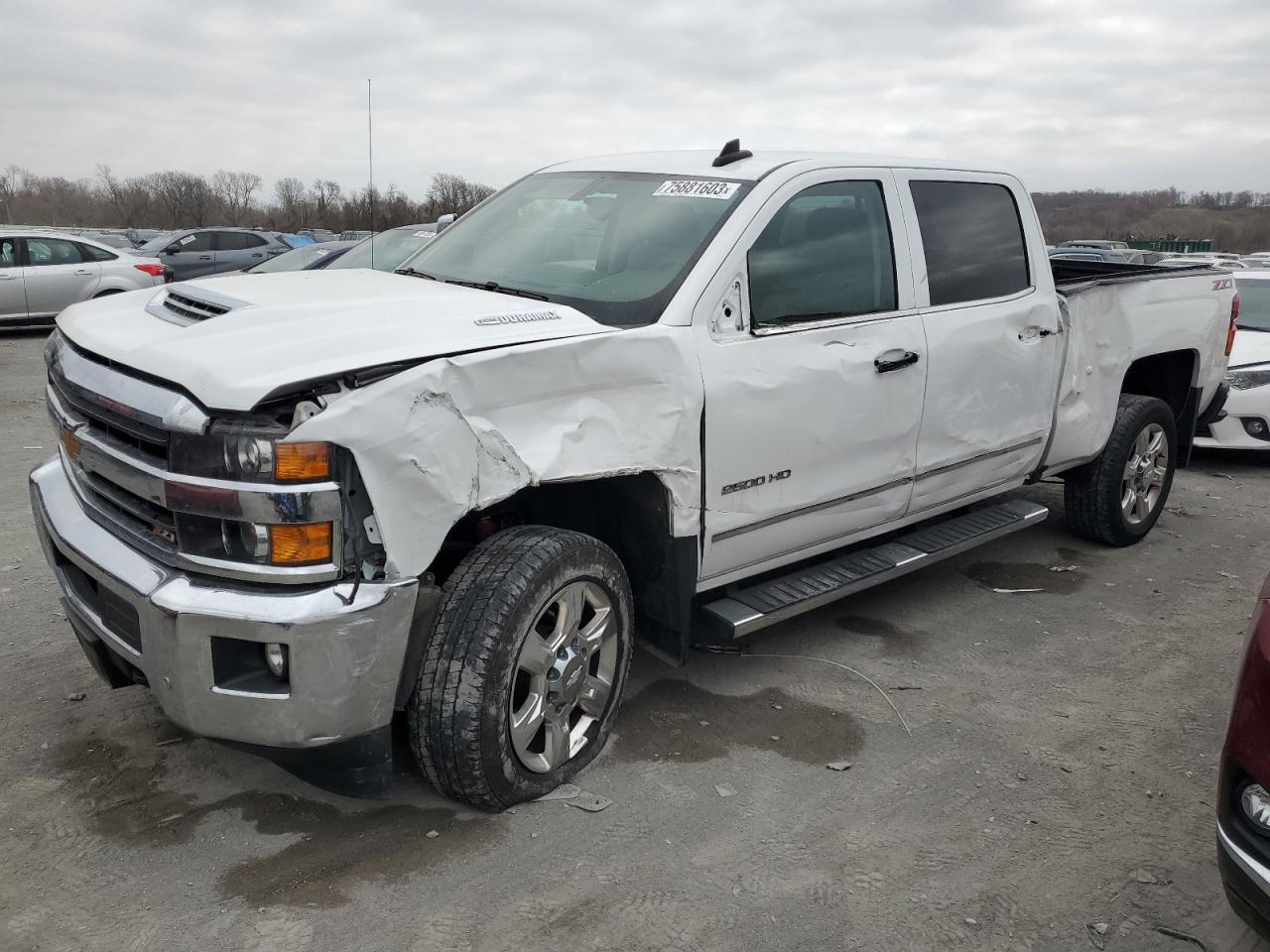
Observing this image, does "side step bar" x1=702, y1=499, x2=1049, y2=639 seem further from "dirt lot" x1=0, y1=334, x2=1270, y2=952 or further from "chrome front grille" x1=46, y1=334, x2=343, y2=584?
"chrome front grille" x1=46, y1=334, x2=343, y2=584

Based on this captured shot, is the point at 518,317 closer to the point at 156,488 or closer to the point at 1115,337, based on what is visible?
the point at 156,488

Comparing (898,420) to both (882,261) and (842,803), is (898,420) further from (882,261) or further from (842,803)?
(842,803)

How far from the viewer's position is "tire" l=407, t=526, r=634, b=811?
2.81 metres

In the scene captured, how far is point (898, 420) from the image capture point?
400 centimetres

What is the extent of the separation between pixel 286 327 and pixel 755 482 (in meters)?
1.58

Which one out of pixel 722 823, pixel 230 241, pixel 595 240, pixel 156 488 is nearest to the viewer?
pixel 156 488

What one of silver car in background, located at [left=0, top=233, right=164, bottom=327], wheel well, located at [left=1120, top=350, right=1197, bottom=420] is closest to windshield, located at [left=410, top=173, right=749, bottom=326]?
wheel well, located at [left=1120, top=350, right=1197, bottom=420]

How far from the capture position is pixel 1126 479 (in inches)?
226

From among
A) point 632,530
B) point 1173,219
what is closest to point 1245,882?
point 632,530

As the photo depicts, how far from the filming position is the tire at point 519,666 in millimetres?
2814

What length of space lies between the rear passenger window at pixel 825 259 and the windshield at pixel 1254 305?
6.34 meters

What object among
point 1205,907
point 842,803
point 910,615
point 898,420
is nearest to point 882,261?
point 898,420

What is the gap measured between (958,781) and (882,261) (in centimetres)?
194

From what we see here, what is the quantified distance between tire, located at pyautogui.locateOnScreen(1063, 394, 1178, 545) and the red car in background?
3.38m
